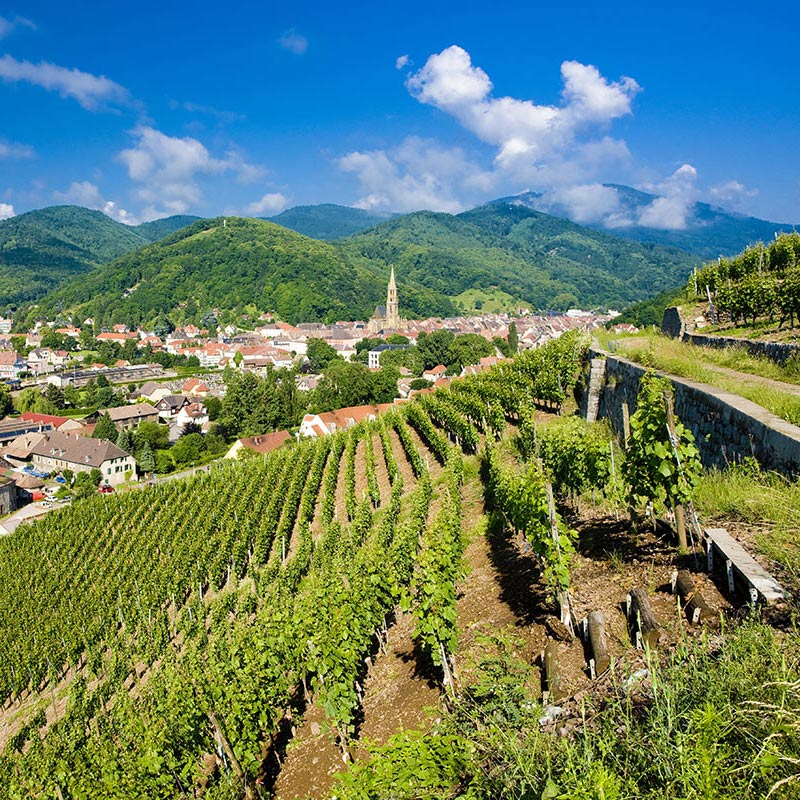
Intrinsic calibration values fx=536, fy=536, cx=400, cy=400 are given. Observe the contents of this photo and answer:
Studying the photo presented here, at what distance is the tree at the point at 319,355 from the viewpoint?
108 meters

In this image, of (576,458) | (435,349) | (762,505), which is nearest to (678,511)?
(762,505)

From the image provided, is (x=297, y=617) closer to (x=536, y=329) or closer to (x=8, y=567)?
(x=8, y=567)

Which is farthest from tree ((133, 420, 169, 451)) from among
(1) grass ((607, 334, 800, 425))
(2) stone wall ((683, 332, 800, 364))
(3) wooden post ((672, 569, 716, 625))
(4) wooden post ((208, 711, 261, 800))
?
(3) wooden post ((672, 569, 716, 625))

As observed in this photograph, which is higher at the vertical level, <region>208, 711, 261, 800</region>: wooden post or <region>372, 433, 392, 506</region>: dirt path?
<region>208, 711, 261, 800</region>: wooden post

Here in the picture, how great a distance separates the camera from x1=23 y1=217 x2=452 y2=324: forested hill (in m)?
164

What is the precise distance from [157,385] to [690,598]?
101037 mm

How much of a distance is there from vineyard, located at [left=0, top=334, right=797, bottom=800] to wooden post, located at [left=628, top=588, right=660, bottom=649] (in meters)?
0.13

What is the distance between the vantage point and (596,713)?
3.37 meters

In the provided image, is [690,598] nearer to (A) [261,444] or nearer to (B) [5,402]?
(A) [261,444]

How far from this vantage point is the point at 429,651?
748cm

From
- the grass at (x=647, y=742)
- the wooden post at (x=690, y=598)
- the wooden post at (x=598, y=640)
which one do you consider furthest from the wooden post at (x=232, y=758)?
the wooden post at (x=690, y=598)

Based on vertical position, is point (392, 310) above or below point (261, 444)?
above

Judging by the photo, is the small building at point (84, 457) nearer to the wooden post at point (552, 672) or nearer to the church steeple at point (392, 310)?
the wooden post at point (552, 672)

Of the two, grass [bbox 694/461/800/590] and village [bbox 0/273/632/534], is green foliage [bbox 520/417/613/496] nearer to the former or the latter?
grass [bbox 694/461/800/590]
